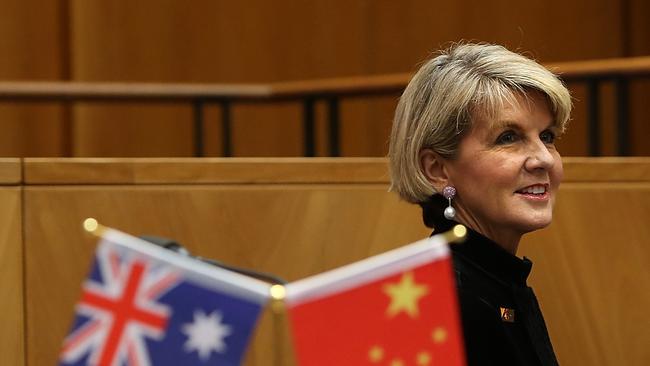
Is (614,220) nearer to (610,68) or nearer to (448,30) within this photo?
(610,68)

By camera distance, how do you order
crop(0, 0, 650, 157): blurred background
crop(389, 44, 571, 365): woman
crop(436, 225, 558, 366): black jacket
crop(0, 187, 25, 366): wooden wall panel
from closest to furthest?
crop(436, 225, 558, 366): black jacket
crop(389, 44, 571, 365): woman
crop(0, 187, 25, 366): wooden wall panel
crop(0, 0, 650, 157): blurred background

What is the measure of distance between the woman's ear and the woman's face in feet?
0.07

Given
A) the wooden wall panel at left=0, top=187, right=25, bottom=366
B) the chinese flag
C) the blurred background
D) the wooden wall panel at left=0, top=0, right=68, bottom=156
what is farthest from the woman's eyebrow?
the wooden wall panel at left=0, top=0, right=68, bottom=156

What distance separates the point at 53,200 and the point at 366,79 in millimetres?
2264

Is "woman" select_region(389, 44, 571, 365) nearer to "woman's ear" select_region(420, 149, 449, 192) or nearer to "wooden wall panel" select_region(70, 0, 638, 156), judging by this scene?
"woman's ear" select_region(420, 149, 449, 192)

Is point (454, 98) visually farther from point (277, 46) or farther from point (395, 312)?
point (277, 46)

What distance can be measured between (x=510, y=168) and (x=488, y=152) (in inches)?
1.8

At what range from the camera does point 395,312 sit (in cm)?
125

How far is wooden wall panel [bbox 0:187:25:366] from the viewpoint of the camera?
101 inches

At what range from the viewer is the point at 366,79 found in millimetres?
→ 4715

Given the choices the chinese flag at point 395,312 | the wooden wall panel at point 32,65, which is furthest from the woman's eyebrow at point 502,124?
the wooden wall panel at point 32,65

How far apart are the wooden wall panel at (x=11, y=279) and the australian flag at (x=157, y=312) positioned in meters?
1.32

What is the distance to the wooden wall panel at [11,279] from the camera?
2.56 m

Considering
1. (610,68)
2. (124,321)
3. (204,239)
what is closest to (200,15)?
(610,68)
